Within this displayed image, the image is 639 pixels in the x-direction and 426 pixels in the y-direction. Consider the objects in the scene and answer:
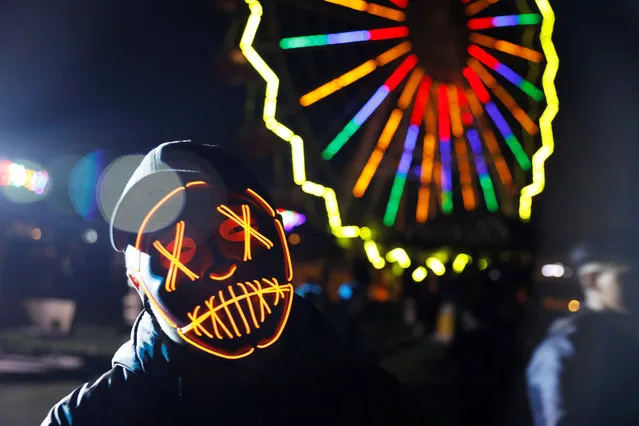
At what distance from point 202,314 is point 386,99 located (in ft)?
12.1

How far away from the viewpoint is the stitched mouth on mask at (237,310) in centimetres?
187

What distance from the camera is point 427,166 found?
5270 mm

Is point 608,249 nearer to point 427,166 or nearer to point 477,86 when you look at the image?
point 427,166

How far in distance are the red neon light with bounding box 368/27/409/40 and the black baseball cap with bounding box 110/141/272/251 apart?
342 centimetres

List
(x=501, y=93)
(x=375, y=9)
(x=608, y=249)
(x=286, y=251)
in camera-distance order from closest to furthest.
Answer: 1. (x=286, y=251)
2. (x=608, y=249)
3. (x=375, y=9)
4. (x=501, y=93)

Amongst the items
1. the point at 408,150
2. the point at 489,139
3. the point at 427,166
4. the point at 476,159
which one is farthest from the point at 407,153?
the point at 489,139

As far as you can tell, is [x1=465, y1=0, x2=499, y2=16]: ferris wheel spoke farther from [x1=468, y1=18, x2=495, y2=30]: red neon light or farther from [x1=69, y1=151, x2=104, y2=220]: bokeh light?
[x1=69, y1=151, x2=104, y2=220]: bokeh light

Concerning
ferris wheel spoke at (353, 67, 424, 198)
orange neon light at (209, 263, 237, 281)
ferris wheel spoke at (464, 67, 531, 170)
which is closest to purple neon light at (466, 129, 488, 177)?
ferris wheel spoke at (464, 67, 531, 170)

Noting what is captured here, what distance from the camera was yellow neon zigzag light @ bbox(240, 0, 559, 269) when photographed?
3.59 meters

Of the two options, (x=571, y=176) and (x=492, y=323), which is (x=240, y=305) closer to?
(x=492, y=323)

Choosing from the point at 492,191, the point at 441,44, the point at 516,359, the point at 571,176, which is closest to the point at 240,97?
the point at 441,44

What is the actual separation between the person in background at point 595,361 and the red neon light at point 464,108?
2980 mm

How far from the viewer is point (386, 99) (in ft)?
17.2

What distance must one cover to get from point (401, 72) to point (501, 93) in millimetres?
861
